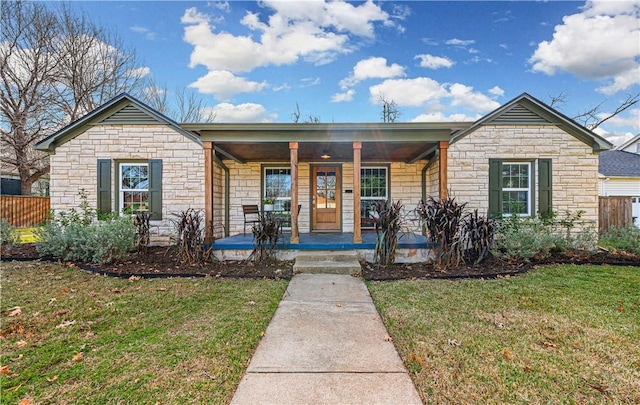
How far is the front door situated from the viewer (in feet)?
29.0

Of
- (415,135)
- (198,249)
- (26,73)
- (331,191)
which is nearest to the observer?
(198,249)

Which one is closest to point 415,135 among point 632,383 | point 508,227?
point 508,227

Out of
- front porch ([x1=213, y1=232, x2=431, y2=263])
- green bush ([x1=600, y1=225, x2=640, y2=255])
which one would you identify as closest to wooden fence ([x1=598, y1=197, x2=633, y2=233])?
green bush ([x1=600, y1=225, x2=640, y2=255])

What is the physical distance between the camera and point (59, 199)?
7297mm

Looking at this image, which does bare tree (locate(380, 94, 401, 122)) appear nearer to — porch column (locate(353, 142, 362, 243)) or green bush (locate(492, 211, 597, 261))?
green bush (locate(492, 211, 597, 261))

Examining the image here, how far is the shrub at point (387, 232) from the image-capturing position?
5.51 metres

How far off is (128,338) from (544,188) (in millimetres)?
8509

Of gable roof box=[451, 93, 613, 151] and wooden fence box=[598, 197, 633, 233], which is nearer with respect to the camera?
gable roof box=[451, 93, 613, 151]

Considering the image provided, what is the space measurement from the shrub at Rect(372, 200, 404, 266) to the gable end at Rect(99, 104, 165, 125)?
587 cm

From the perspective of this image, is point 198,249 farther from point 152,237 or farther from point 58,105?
point 58,105

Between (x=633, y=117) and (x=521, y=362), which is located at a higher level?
(x=633, y=117)

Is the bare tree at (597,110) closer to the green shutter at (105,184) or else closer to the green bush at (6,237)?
the green shutter at (105,184)

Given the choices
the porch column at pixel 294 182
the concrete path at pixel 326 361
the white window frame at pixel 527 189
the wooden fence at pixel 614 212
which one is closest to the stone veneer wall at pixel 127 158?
the porch column at pixel 294 182

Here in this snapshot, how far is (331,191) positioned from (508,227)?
14.9 ft
